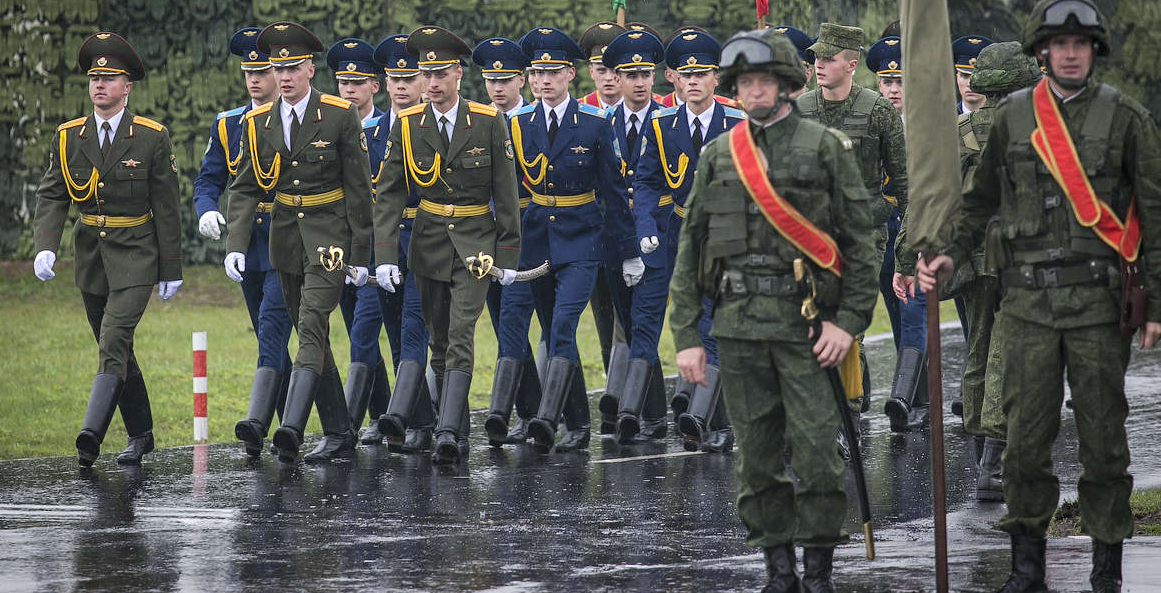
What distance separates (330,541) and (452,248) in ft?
8.88

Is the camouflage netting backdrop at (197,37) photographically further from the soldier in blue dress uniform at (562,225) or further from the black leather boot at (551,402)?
the black leather boot at (551,402)

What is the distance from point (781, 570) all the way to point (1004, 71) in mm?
3168

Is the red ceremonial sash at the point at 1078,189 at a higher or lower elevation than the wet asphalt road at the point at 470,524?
higher

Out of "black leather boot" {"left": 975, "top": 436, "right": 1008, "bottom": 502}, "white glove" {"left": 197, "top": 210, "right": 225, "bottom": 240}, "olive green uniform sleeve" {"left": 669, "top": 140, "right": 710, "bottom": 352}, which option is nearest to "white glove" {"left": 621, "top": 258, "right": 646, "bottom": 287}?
"white glove" {"left": 197, "top": 210, "right": 225, "bottom": 240}

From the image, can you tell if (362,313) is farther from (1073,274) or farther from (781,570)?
(1073,274)

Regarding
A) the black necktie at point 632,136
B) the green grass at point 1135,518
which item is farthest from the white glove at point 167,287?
the green grass at point 1135,518

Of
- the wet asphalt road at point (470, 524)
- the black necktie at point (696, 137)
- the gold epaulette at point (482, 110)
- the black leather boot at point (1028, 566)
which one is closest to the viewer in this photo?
the black leather boot at point (1028, 566)

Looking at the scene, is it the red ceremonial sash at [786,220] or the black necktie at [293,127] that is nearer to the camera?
the red ceremonial sash at [786,220]

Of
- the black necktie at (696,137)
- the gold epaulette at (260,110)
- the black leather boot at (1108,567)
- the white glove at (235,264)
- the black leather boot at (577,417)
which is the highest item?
the gold epaulette at (260,110)

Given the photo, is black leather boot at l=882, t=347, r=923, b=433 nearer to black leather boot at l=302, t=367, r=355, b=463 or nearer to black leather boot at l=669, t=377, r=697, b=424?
black leather boot at l=669, t=377, r=697, b=424

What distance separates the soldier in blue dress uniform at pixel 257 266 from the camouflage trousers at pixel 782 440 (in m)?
4.29

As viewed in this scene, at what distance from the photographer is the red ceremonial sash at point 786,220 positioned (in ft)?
21.6

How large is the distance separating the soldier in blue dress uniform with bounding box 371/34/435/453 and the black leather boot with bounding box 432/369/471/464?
0.31 meters

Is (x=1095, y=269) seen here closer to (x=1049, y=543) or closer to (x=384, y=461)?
(x=1049, y=543)
